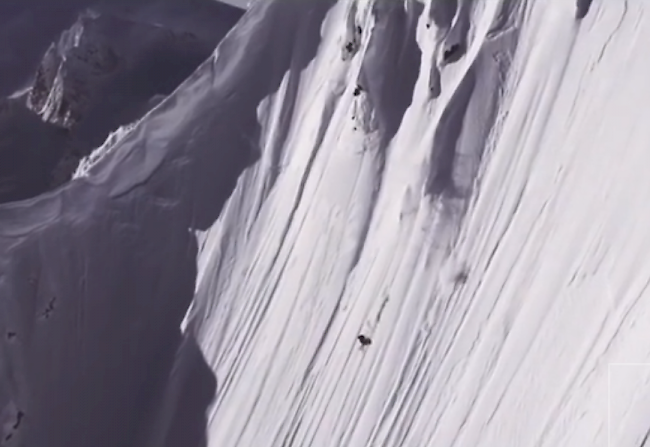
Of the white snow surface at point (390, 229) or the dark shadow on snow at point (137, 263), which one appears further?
the dark shadow on snow at point (137, 263)

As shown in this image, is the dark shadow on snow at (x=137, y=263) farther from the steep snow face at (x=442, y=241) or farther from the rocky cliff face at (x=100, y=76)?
the rocky cliff face at (x=100, y=76)

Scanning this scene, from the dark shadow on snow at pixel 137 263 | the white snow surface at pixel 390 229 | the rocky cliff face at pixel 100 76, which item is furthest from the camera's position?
the rocky cliff face at pixel 100 76

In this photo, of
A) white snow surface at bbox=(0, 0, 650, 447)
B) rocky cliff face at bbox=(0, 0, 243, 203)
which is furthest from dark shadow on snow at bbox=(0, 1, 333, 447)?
rocky cliff face at bbox=(0, 0, 243, 203)

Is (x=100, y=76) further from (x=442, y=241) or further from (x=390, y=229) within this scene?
(x=442, y=241)

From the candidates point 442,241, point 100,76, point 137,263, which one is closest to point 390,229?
point 442,241

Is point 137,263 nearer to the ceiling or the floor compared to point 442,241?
nearer to the floor

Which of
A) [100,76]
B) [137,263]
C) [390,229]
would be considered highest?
[100,76]

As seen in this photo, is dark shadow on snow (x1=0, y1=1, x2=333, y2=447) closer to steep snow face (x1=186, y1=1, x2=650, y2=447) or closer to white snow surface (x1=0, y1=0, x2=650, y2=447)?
white snow surface (x1=0, y1=0, x2=650, y2=447)

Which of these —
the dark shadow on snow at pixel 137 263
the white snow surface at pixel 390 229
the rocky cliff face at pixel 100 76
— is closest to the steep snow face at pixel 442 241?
the white snow surface at pixel 390 229

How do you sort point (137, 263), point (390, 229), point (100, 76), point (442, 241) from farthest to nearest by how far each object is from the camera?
point (100, 76) → point (137, 263) → point (390, 229) → point (442, 241)
